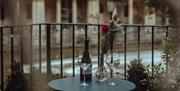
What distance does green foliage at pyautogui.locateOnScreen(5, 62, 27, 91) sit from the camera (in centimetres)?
277

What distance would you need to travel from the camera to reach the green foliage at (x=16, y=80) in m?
2.77

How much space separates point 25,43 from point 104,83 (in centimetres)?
48

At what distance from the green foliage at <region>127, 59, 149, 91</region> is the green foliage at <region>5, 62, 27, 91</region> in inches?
29.2

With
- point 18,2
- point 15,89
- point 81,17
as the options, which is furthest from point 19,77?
point 81,17

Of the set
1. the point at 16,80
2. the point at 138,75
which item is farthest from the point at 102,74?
the point at 16,80

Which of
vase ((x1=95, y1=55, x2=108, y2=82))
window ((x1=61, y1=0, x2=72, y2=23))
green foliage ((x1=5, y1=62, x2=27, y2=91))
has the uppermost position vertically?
window ((x1=61, y1=0, x2=72, y2=23))

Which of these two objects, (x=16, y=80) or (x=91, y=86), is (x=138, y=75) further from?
(x=16, y=80)

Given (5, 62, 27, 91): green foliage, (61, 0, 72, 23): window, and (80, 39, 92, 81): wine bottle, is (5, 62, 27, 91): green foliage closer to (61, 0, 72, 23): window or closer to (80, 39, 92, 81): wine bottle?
(80, 39, 92, 81): wine bottle

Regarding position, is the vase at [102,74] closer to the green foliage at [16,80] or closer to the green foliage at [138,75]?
the green foliage at [138,75]

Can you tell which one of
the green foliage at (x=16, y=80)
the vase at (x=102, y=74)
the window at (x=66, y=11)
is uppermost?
the window at (x=66, y=11)

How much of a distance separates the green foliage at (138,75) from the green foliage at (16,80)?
0.74 meters

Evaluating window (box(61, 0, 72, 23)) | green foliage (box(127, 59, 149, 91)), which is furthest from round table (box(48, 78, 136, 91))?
window (box(61, 0, 72, 23))

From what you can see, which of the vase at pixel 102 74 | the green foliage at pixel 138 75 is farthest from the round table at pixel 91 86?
the green foliage at pixel 138 75

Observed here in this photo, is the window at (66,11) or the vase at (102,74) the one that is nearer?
the vase at (102,74)
